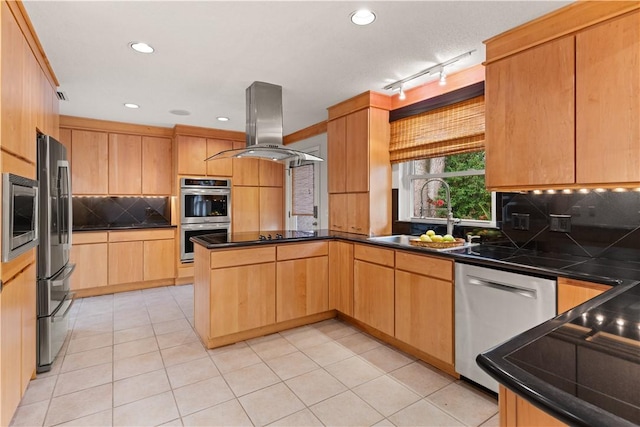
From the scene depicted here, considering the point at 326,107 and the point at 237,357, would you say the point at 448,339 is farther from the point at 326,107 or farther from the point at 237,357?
the point at 326,107

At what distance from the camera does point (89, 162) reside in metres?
4.69

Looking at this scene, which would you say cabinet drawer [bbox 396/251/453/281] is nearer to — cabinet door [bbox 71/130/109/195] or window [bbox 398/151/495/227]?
window [bbox 398/151/495/227]

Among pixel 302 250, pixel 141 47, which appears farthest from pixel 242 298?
pixel 141 47

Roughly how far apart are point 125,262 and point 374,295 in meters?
3.69

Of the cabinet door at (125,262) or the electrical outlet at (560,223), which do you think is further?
the cabinet door at (125,262)

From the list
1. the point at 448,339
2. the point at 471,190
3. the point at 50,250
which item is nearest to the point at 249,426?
the point at 448,339

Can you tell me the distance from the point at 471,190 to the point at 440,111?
0.83 meters

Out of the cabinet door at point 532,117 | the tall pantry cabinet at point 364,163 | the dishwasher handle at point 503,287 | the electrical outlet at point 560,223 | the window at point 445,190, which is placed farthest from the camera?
the tall pantry cabinet at point 364,163

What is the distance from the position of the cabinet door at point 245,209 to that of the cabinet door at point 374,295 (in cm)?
295

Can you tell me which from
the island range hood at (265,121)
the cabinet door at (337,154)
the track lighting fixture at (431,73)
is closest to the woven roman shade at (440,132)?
the track lighting fixture at (431,73)

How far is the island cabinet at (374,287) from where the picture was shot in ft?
9.34

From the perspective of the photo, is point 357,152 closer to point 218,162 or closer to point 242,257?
point 242,257

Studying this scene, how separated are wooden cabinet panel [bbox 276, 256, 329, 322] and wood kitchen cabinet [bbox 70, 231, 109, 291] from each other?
2.93 m

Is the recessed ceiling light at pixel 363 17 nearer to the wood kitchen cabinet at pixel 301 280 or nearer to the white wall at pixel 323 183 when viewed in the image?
the wood kitchen cabinet at pixel 301 280
